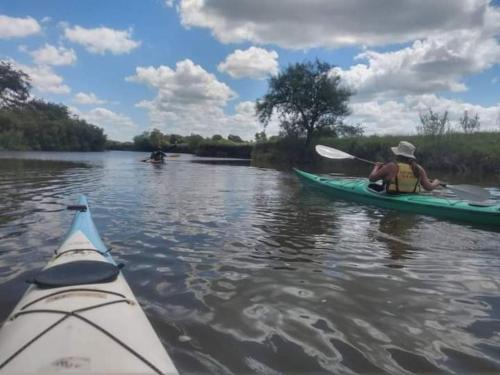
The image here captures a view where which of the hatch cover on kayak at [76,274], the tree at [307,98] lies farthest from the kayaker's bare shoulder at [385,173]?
the tree at [307,98]

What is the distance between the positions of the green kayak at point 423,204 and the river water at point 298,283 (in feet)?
1.11

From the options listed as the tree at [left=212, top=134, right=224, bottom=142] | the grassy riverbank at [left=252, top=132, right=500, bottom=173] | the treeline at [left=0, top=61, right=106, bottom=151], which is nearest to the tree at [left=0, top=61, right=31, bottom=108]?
the treeline at [left=0, top=61, right=106, bottom=151]

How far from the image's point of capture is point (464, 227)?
22.1 ft

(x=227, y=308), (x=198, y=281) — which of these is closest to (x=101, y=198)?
(x=198, y=281)

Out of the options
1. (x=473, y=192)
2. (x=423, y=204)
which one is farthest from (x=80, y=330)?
(x=473, y=192)

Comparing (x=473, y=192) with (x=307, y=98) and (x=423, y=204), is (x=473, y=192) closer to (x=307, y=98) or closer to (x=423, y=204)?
(x=423, y=204)

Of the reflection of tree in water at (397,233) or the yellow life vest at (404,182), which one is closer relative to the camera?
the reflection of tree in water at (397,233)

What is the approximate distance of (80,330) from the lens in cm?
210

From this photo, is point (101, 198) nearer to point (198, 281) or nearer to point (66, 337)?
point (198, 281)

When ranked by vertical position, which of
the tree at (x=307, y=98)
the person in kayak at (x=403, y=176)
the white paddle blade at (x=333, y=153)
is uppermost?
the tree at (x=307, y=98)

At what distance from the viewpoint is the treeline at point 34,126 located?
5609 centimetres

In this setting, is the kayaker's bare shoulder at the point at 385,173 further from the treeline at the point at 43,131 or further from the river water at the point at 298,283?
the treeline at the point at 43,131

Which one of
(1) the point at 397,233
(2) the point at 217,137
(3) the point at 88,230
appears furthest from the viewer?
(2) the point at 217,137

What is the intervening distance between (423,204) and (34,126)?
63225mm
